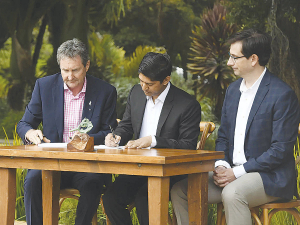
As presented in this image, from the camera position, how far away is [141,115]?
12.2 feet

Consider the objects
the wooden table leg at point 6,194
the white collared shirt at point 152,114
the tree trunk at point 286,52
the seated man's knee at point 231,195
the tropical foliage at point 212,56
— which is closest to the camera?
the seated man's knee at point 231,195

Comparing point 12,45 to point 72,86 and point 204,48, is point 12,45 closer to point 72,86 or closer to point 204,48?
point 204,48

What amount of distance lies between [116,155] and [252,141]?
1063 millimetres

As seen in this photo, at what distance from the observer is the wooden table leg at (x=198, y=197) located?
3075 mm

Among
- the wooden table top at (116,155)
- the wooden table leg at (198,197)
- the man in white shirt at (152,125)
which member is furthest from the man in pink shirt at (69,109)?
the wooden table leg at (198,197)

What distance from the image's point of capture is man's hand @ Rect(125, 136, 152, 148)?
327 centimetres

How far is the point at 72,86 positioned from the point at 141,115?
2.01 feet

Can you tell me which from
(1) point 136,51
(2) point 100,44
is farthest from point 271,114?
(2) point 100,44

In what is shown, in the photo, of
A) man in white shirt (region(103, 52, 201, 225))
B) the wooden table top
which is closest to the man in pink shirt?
man in white shirt (region(103, 52, 201, 225))

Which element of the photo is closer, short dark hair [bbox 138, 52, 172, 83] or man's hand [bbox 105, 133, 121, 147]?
man's hand [bbox 105, 133, 121, 147]

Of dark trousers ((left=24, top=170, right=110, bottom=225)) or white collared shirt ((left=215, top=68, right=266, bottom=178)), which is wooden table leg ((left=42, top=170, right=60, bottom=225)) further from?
white collared shirt ((left=215, top=68, right=266, bottom=178))

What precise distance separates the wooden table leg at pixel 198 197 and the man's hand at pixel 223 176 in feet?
0.72

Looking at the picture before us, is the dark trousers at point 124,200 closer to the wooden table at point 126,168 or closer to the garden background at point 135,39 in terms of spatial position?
the wooden table at point 126,168

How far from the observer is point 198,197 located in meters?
3.09
